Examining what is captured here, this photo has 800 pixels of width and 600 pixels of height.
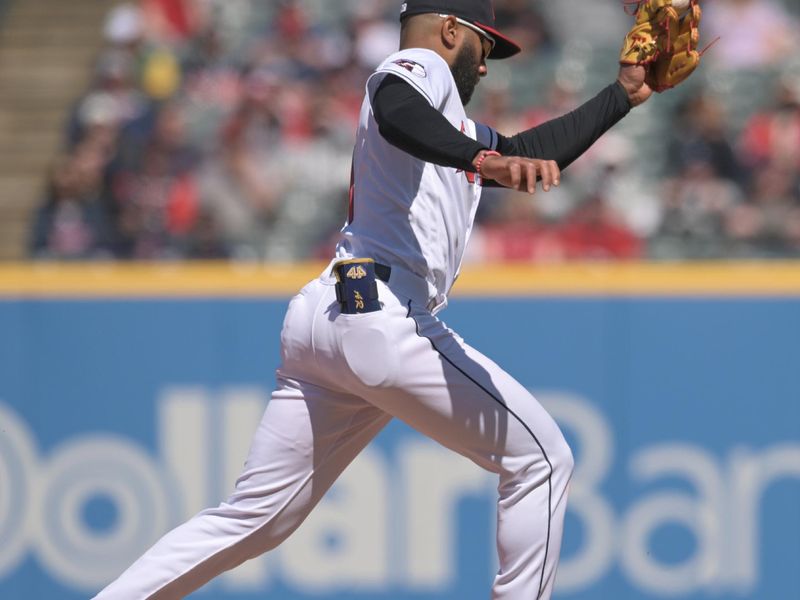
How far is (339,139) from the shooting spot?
766cm

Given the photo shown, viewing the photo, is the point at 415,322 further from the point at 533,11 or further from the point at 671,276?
the point at 533,11

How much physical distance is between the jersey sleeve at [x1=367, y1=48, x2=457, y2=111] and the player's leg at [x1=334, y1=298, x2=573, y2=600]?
0.56m

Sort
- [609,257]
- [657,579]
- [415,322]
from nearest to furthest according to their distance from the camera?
[415,322]
[657,579]
[609,257]

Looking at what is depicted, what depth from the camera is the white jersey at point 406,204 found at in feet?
11.0

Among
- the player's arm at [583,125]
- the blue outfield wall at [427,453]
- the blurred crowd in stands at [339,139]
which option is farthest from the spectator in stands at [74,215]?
the player's arm at [583,125]

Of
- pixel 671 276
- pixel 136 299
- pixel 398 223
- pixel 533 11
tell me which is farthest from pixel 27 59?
pixel 398 223

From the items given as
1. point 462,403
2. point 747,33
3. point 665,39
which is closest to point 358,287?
point 462,403

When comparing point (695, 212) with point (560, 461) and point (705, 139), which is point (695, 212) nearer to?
point (705, 139)

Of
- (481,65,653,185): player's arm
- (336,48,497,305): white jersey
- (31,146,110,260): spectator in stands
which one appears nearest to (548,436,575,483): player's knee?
(336,48,497,305): white jersey

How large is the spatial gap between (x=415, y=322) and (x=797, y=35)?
5.85 meters

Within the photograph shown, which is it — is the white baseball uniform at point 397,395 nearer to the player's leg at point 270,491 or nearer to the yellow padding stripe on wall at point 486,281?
the player's leg at point 270,491

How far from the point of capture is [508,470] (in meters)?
3.37

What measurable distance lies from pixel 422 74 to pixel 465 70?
340 millimetres

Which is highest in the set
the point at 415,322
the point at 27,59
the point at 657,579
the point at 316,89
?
the point at 27,59
